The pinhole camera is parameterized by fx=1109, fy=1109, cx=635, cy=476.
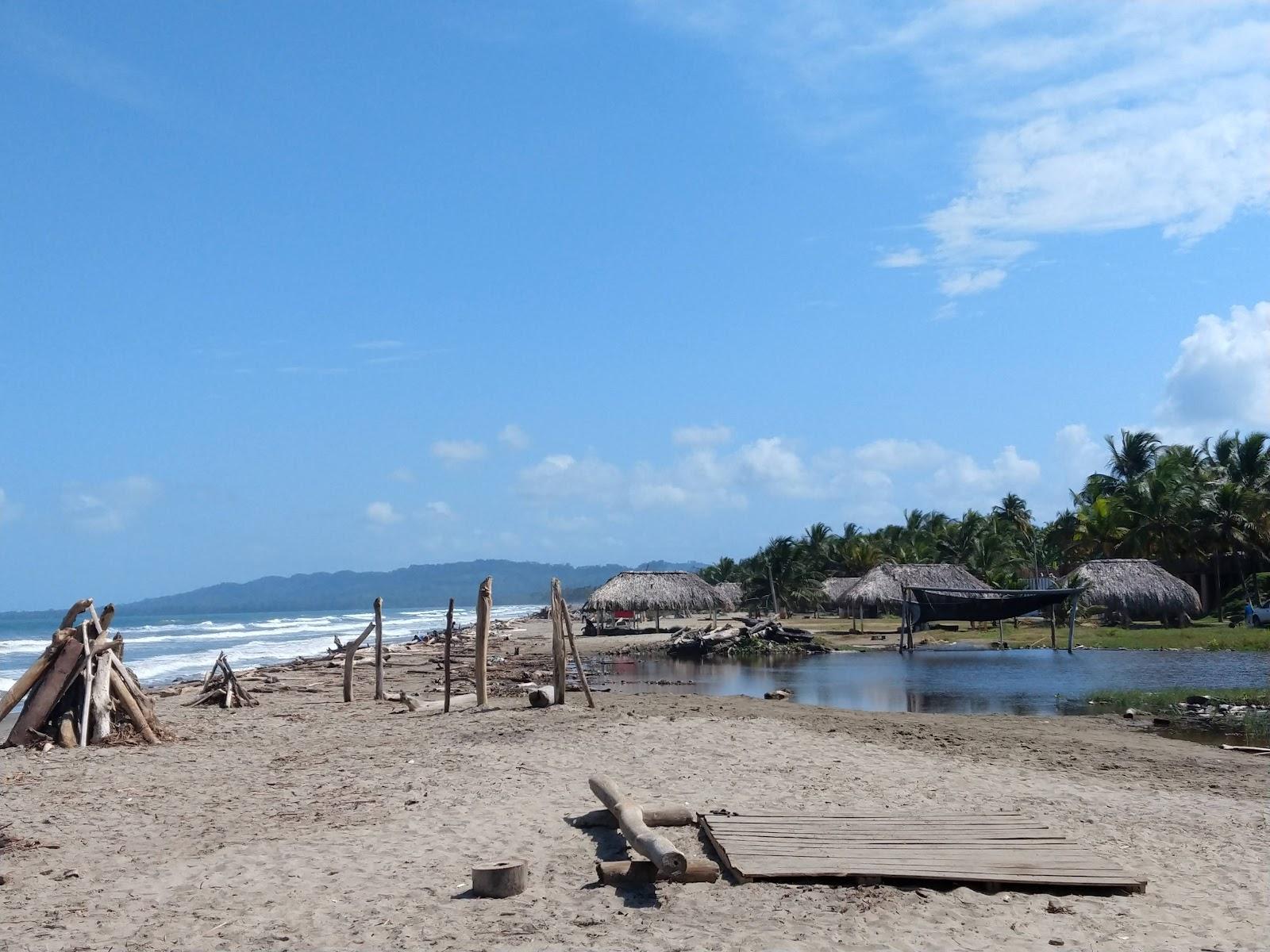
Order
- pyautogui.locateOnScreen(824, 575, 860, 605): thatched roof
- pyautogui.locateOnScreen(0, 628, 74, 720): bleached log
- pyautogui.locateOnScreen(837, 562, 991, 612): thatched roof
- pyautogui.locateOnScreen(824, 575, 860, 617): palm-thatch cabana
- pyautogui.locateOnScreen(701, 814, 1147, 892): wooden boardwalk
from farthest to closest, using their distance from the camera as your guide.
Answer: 1. pyautogui.locateOnScreen(824, 575, 860, 605): thatched roof
2. pyautogui.locateOnScreen(824, 575, 860, 617): palm-thatch cabana
3. pyautogui.locateOnScreen(837, 562, 991, 612): thatched roof
4. pyautogui.locateOnScreen(0, 628, 74, 720): bleached log
5. pyautogui.locateOnScreen(701, 814, 1147, 892): wooden boardwalk

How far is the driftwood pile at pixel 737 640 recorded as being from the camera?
130 ft

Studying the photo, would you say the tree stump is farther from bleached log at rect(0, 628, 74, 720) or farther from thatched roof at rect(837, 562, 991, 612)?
thatched roof at rect(837, 562, 991, 612)

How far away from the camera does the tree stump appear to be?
24.6 ft

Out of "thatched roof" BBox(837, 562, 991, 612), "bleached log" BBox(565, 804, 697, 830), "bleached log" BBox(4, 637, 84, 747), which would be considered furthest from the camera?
"thatched roof" BBox(837, 562, 991, 612)

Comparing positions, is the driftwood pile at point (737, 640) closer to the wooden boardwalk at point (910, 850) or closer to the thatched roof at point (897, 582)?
the thatched roof at point (897, 582)

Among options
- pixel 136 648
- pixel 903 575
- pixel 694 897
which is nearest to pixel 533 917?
pixel 694 897

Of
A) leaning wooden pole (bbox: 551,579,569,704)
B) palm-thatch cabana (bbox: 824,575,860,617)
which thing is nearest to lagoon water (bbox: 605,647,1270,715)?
leaning wooden pole (bbox: 551,579,569,704)

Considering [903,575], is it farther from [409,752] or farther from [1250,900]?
[1250,900]

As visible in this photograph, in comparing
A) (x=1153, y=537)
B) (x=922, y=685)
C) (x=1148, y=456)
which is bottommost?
(x=922, y=685)

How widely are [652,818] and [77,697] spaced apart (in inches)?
379

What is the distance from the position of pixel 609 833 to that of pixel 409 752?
17.0ft

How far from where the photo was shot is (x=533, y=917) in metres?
7.15

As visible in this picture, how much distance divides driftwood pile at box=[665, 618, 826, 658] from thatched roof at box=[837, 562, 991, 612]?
4.97 meters

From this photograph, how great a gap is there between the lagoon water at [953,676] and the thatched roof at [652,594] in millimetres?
11591
